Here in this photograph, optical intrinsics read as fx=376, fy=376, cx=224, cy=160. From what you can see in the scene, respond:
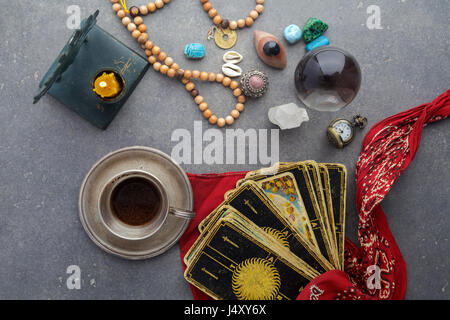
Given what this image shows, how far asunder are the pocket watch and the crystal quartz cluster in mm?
88

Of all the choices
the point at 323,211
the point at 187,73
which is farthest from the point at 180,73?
the point at 323,211

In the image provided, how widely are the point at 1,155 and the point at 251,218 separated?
2.45ft

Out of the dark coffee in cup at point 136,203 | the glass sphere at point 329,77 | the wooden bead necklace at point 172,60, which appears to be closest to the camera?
the glass sphere at point 329,77

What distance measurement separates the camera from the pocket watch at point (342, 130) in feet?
3.55

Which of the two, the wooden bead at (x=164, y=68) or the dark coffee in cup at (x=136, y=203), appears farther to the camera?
the wooden bead at (x=164, y=68)

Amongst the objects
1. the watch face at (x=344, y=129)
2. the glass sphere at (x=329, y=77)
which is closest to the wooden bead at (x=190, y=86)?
the glass sphere at (x=329, y=77)

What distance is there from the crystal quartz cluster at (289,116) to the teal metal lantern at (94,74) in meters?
0.40

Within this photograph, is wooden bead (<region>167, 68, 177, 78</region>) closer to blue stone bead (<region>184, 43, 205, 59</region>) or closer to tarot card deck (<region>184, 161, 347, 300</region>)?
blue stone bead (<region>184, 43, 205, 59</region>)

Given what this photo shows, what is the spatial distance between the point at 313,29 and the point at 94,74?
2.08 feet

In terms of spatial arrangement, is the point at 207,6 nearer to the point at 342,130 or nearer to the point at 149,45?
the point at 149,45

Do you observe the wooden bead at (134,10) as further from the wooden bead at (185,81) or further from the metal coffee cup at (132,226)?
the metal coffee cup at (132,226)
